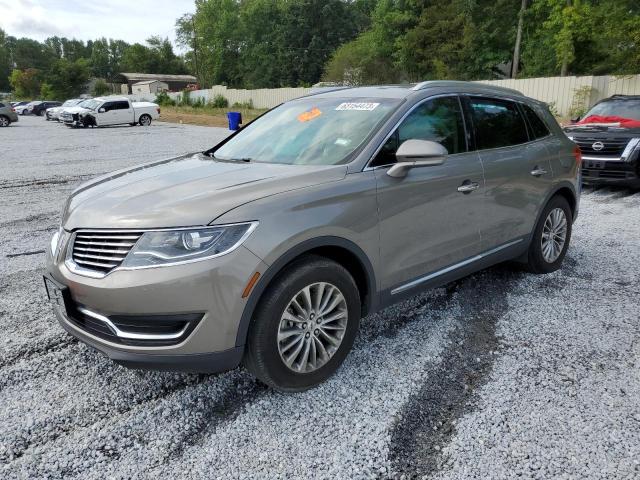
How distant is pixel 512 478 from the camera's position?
2.32 m

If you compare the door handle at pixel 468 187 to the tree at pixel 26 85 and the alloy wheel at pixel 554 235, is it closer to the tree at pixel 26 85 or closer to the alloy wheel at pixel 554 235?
the alloy wheel at pixel 554 235

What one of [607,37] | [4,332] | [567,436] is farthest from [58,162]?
[607,37]

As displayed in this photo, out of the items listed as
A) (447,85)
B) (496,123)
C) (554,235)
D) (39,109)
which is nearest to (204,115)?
(39,109)

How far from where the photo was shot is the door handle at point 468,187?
3739mm

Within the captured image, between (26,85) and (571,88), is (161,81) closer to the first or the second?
(26,85)

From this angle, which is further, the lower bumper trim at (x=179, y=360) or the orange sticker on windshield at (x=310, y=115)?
the orange sticker on windshield at (x=310, y=115)

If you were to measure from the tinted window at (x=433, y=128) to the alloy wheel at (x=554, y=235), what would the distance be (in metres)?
1.54

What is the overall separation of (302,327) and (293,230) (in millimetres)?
569

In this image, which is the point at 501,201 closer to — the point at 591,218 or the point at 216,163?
the point at 216,163

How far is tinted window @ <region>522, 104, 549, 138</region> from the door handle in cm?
127

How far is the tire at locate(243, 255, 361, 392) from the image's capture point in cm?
271

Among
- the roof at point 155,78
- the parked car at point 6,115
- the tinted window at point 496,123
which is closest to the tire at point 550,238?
the tinted window at point 496,123

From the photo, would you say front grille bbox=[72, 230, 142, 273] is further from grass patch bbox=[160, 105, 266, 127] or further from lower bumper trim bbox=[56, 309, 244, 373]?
grass patch bbox=[160, 105, 266, 127]

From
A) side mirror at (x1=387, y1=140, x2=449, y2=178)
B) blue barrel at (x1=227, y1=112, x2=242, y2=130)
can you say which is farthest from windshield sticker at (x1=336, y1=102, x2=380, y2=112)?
blue barrel at (x1=227, y1=112, x2=242, y2=130)
